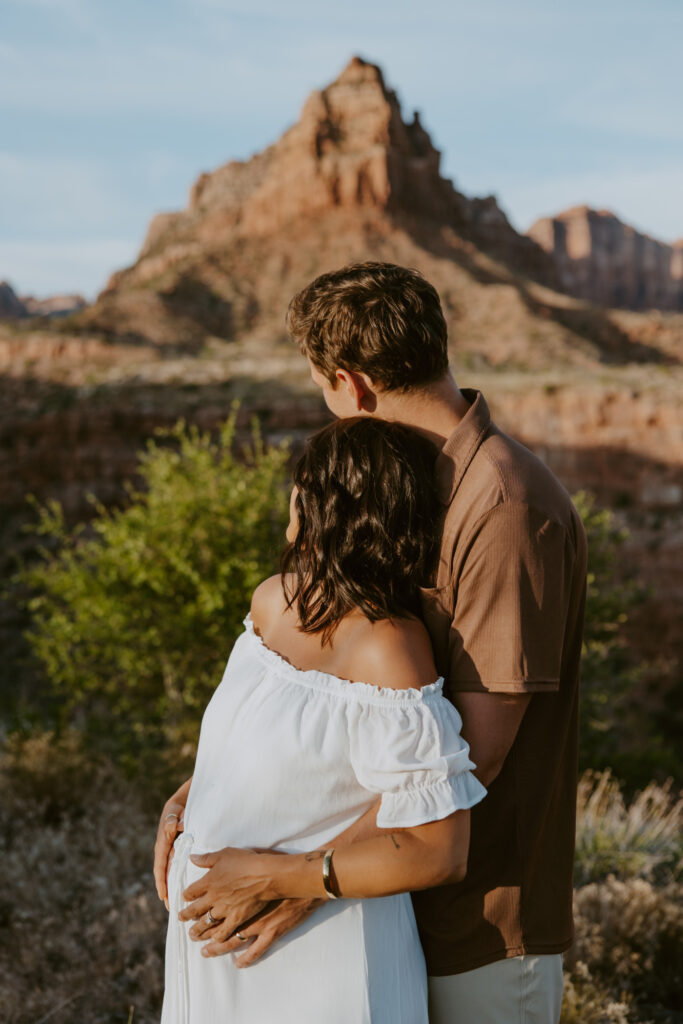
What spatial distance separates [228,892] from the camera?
5.10ft

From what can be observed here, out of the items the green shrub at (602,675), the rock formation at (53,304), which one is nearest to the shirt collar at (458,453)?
the green shrub at (602,675)

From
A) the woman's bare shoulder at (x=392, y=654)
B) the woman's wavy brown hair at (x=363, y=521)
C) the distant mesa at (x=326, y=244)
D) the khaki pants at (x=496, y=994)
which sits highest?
the distant mesa at (x=326, y=244)

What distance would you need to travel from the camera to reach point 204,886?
1592mm

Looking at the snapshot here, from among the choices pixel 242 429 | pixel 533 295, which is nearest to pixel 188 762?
pixel 242 429

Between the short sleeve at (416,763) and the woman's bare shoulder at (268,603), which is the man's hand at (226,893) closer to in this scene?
the short sleeve at (416,763)

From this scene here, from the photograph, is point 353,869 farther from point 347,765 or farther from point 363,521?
point 363,521

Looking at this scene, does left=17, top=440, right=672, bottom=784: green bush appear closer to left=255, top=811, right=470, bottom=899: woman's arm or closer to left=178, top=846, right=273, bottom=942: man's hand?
left=178, top=846, right=273, bottom=942: man's hand

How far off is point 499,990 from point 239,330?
4026 centimetres

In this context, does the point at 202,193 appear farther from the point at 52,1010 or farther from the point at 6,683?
the point at 52,1010

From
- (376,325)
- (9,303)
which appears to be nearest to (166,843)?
(376,325)

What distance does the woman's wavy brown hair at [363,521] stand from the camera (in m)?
1.52

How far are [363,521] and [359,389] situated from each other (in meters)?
0.32

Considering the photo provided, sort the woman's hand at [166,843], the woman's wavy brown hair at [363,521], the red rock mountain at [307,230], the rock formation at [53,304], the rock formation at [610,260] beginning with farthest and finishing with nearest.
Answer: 1. the rock formation at [610,260]
2. the rock formation at [53,304]
3. the red rock mountain at [307,230]
4. the woman's hand at [166,843]
5. the woman's wavy brown hair at [363,521]

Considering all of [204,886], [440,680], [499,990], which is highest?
[440,680]
